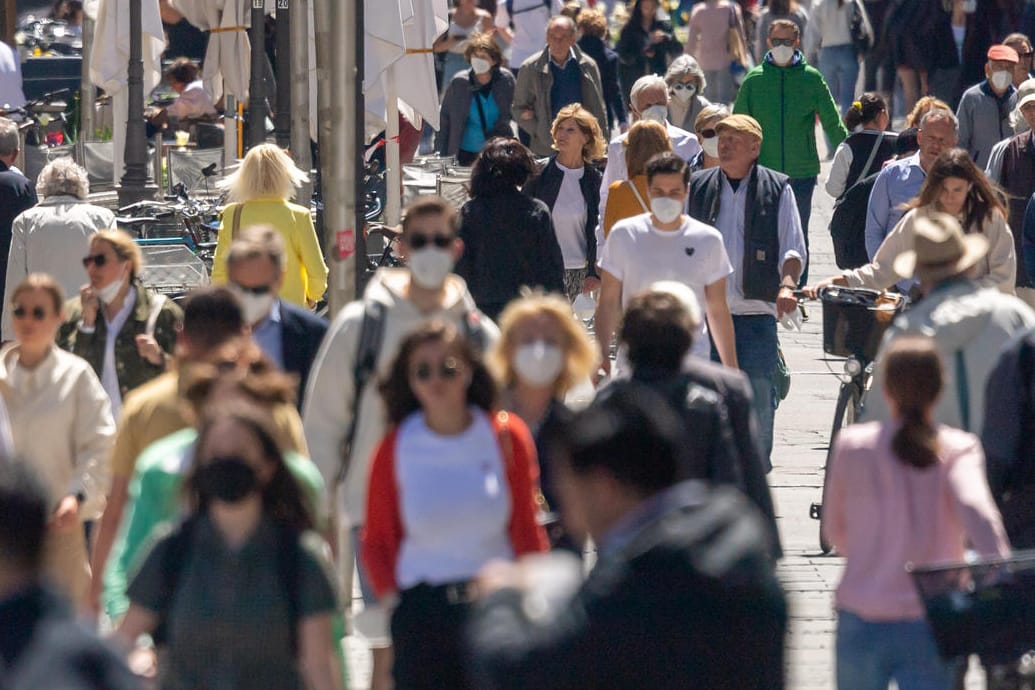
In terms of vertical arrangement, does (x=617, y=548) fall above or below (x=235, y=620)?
above

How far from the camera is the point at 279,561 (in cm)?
520

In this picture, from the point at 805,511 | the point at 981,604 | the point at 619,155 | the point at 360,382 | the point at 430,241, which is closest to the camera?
the point at 981,604

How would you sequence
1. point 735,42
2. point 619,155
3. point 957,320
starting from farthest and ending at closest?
1. point 735,42
2. point 619,155
3. point 957,320

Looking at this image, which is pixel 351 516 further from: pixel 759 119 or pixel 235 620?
pixel 759 119

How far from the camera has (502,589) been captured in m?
4.01

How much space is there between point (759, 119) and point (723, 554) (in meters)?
11.7

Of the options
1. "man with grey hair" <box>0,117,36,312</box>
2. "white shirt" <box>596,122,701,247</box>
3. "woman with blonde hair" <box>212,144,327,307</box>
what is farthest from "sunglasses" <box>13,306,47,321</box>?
"man with grey hair" <box>0,117,36,312</box>

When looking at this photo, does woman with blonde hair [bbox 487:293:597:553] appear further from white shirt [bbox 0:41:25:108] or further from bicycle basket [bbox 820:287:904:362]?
white shirt [bbox 0:41:25:108]

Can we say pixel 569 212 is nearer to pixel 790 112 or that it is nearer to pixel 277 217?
pixel 277 217

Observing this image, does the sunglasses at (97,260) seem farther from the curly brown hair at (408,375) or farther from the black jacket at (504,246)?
the black jacket at (504,246)

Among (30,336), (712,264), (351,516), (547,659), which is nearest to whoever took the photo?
(547,659)

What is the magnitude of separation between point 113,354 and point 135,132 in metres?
9.97

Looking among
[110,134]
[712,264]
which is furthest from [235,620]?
[110,134]

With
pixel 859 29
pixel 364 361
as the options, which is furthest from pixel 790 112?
pixel 859 29
